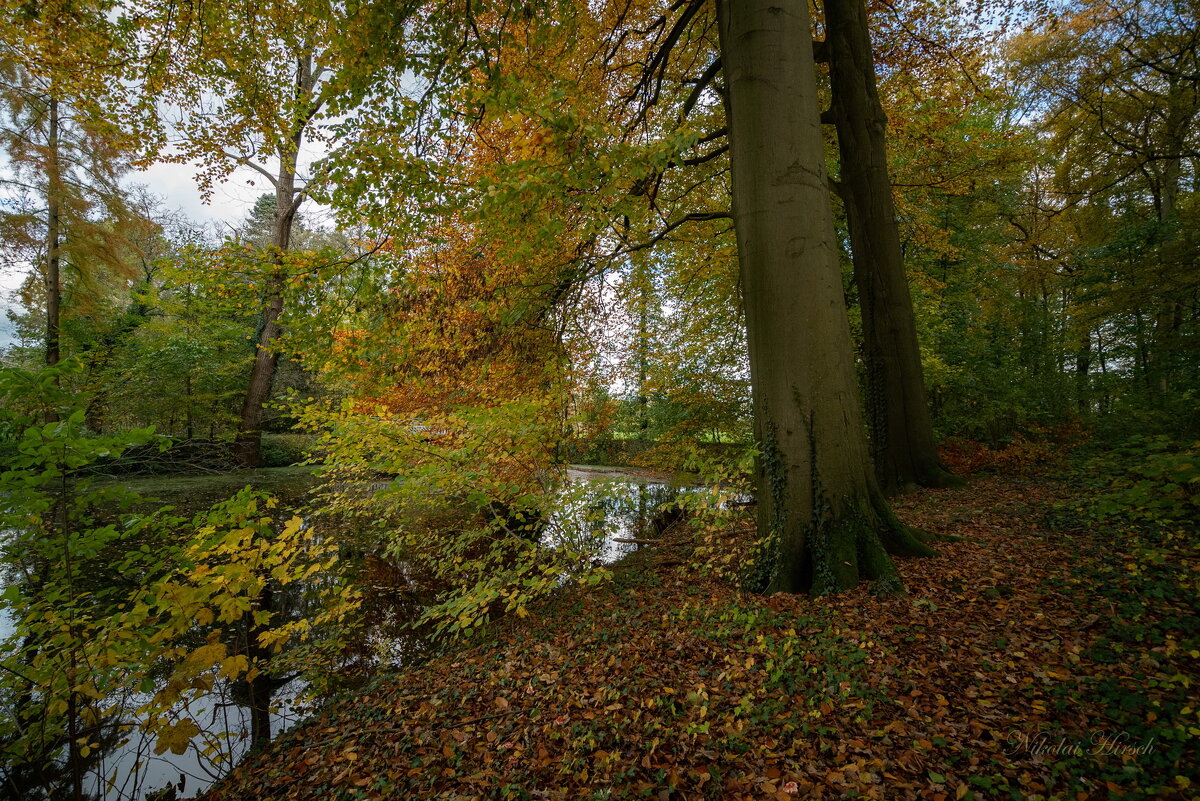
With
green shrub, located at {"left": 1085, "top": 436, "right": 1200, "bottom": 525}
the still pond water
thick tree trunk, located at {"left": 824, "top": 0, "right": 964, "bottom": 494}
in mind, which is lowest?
the still pond water

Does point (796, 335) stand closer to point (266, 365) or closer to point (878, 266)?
point (878, 266)

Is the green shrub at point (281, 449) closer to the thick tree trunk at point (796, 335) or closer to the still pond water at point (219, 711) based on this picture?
the still pond water at point (219, 711)

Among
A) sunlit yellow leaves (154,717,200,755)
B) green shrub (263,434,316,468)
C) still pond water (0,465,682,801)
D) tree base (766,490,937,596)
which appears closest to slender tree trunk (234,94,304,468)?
green shrub (263,434,316,468)

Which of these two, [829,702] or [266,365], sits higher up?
[266,365]

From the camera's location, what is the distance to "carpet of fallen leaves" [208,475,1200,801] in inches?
83.7

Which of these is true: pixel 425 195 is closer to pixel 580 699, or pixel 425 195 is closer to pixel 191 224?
pixel 580 699

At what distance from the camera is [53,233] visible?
1150 centimetres

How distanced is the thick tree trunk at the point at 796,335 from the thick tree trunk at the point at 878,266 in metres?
3.48

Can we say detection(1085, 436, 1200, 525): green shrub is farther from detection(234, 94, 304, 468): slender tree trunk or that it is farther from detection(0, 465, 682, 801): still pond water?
detection(234, 94, 304, 468): slender tree trunk

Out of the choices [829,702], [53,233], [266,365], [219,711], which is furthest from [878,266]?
[53,233]

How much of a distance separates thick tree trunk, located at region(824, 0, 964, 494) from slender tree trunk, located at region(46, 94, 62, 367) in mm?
16819

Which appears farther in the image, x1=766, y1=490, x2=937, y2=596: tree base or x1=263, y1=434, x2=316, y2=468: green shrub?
x1=263, y1=434, x2=316, y2=468: green shrub

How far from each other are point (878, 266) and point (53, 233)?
60.3ft

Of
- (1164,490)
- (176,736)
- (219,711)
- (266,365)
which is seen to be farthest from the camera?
(266,365)
